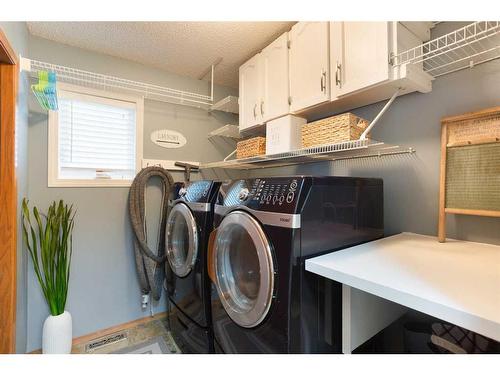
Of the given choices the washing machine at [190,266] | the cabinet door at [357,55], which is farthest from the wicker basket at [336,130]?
the washing machine at [190,266]

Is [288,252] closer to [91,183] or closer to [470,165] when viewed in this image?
[470,165]

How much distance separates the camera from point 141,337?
1929 millimetres

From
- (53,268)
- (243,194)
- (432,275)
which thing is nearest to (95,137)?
(53,268)

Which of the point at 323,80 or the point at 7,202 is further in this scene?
the point at 323,80

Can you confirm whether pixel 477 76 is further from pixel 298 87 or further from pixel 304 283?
pixel 304 283

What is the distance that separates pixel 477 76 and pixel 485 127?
11.3 inches

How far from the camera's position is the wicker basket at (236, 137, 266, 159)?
75.0 inches

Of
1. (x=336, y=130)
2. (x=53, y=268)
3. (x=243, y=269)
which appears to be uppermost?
(x=336, y=130)

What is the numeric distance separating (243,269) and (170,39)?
69.5 inches

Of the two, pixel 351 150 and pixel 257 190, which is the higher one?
pixel 351 150

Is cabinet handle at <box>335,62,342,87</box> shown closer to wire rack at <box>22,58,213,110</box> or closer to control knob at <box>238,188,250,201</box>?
control knob at <box>238,188,250,201</box>

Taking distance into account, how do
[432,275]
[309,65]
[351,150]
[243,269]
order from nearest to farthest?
[432,275] < [243,269] < [351,150] < [309,65]
